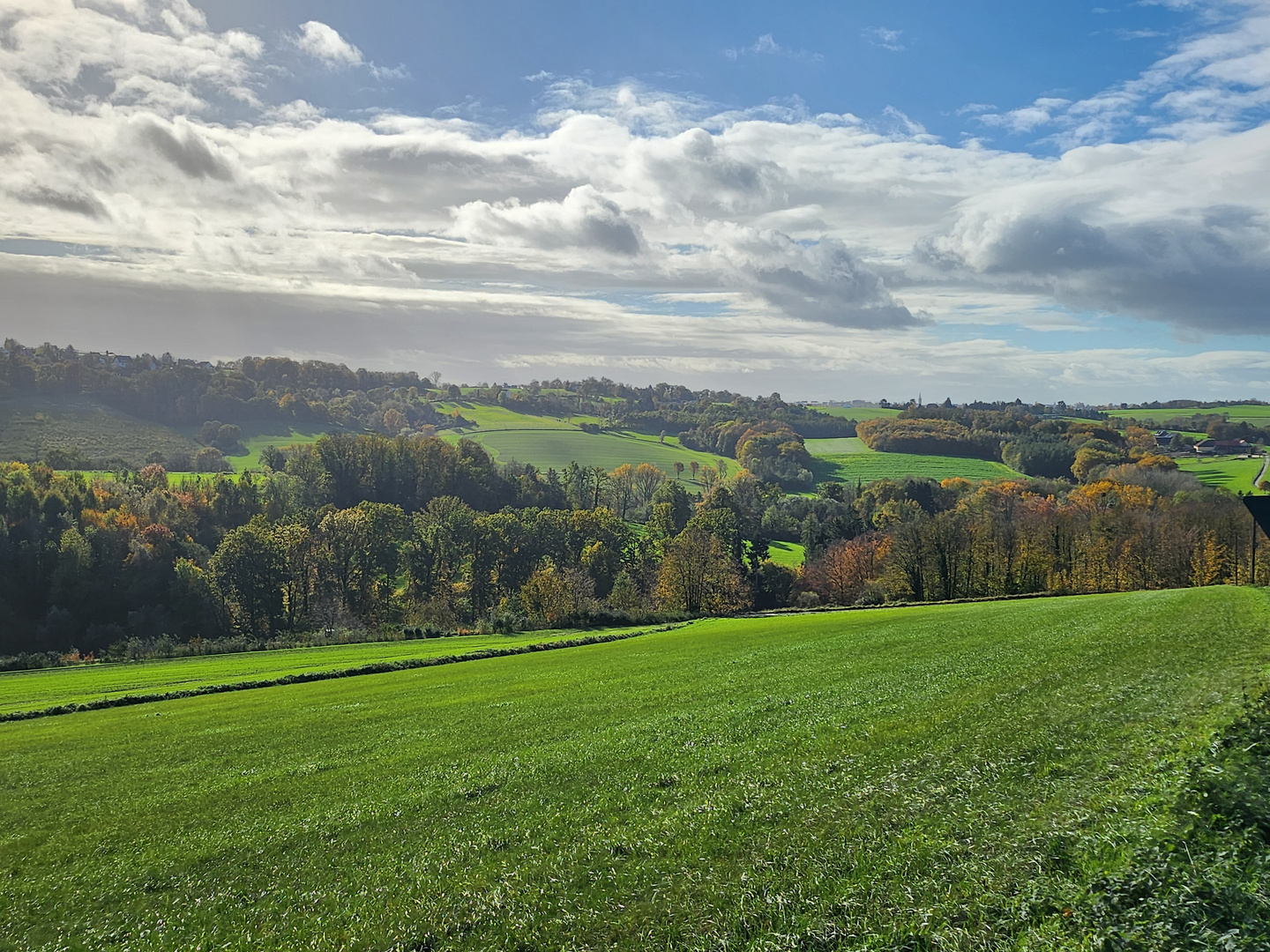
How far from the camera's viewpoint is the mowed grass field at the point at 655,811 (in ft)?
36.9

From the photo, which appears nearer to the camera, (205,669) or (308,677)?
(308,677)

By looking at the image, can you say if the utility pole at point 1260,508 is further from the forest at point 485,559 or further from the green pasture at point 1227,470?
the green pasture at point 1227,470

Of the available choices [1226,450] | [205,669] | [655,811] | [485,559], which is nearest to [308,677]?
[205,669]

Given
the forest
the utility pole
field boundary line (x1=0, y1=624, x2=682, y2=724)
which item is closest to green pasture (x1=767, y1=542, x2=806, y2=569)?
the forest

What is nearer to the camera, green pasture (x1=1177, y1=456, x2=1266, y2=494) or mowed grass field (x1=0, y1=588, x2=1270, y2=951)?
mowed grass field (x1=0, y1=588, x2=1270, y2=951)

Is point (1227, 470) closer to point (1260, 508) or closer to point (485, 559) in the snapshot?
point (1260, 508)

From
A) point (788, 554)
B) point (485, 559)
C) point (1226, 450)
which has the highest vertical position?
point (1226, 450)

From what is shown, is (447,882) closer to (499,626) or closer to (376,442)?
(499,626)

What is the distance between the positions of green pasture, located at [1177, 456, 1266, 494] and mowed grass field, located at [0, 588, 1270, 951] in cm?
15053

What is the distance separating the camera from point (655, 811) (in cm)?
1625

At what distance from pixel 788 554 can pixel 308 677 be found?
4366 inches

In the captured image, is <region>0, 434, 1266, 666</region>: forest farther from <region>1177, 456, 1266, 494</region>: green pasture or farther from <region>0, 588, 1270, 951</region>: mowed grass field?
<region>0, 588, 1270, 951</region>: mowed grass field

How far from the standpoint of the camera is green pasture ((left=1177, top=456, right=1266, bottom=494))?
5861 inches

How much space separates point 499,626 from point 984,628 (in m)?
56.7
